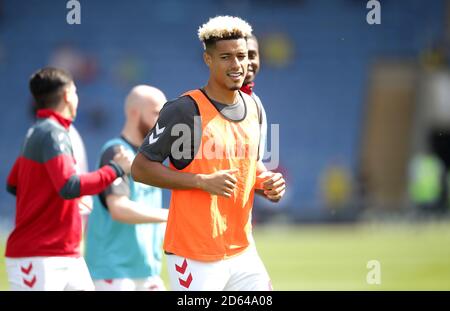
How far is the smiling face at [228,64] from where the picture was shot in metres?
5.93

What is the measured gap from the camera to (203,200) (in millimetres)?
5844

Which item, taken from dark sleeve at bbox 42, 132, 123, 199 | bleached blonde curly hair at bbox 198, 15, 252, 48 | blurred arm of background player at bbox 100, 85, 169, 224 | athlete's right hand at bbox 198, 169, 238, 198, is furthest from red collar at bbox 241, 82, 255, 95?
athlete's right hand at bbox 198, 169, 238, 198

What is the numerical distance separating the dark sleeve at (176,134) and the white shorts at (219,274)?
2.08ft

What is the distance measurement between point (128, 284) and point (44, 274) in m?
1.09

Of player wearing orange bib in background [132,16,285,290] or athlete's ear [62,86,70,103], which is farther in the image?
athlete's ear [62,86,70,103]

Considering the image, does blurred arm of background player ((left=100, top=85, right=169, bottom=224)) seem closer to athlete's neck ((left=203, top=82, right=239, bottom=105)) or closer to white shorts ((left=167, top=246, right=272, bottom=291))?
white shorts ((left=167, top=246, right=272, bottom=291))

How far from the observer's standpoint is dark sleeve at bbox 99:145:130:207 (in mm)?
7500

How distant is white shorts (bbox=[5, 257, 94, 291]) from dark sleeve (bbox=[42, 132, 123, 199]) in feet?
1.76

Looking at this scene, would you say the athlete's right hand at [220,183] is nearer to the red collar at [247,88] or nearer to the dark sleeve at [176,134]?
the dark sleeve at [176,134]

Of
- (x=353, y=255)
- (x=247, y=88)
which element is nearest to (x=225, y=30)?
(x=247, y=88)

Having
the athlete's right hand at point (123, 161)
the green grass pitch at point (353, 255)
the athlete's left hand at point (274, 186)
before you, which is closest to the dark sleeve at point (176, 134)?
the athlete's left hand at point (274, 186)

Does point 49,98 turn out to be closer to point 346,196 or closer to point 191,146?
point 191,146

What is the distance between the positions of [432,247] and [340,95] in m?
14.5
